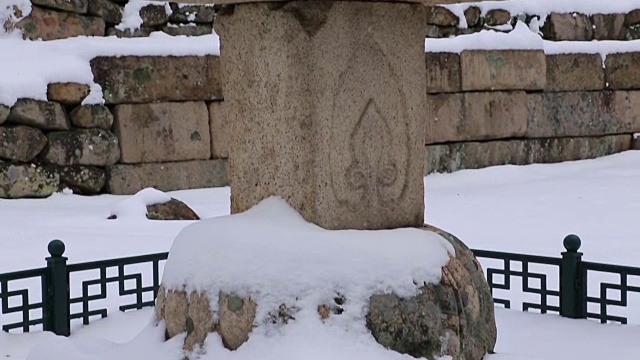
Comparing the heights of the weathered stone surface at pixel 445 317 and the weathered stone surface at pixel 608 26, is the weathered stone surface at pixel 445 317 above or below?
below

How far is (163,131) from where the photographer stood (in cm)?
957

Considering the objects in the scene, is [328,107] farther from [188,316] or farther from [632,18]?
[632,18]

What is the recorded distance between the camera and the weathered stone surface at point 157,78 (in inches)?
366

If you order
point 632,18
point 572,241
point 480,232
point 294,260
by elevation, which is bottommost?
point 480,232

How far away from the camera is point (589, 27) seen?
1273cm

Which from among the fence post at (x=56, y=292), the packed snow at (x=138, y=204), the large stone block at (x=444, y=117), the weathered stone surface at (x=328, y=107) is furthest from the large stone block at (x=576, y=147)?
the weathered stone surface at (x=328, y=107)

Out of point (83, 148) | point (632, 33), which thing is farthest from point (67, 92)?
point (632, 33)

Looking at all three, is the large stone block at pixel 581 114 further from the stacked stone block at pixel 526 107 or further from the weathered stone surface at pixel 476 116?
the weathered stone surface at pixel 476 116

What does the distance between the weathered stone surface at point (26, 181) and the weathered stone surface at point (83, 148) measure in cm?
14

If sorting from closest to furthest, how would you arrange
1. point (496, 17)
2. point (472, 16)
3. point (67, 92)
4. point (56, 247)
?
point (56, 247) → point (67, 92) → point (472, 16) → point (496, 17)

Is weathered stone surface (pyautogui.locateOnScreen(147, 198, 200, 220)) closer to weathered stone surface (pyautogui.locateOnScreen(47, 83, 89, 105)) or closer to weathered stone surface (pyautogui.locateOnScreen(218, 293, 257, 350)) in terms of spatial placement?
weathered stone surface (pyautogui.locateOnScreen(47, 83, 89, 105))

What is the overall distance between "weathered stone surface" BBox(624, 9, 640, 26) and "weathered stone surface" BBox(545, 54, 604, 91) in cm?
98

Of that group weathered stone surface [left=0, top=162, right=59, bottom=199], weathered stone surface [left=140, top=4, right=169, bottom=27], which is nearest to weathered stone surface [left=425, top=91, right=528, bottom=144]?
weathered stone surface [left=140, top=4, right=169, bottom=27]

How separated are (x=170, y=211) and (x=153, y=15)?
103 inches
